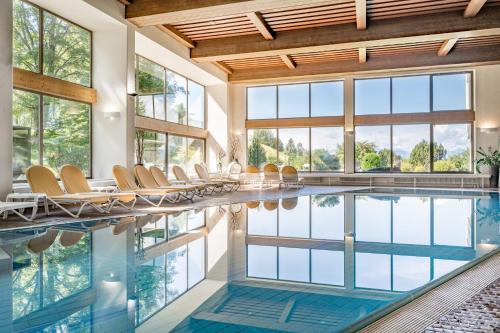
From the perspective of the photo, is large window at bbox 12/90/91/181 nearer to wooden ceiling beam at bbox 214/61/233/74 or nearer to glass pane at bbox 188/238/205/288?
glass pane at bbox 188/238/205/288

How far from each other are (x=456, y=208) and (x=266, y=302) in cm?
674

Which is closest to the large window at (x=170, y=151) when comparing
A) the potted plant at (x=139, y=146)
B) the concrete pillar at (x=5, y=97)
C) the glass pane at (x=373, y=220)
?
the potted plant at (x=139, y=146)

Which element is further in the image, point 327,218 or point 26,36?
point 26,36

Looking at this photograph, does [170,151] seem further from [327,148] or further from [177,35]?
[327,148]

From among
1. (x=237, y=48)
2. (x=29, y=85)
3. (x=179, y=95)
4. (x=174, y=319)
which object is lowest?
(x=174, y=319)

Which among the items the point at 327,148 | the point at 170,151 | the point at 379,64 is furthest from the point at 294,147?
the point at 170,151

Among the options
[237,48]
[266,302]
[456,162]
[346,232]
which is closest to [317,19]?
[237,48]

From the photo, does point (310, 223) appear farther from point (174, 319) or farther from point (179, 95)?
point (179, 95)

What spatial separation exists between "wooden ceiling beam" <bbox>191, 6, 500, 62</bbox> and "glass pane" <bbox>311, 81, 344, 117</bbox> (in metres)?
4.51

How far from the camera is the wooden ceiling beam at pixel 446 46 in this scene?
11.5 m

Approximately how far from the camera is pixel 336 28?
10742 mm

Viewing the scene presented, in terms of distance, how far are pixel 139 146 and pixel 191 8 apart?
4.23 m

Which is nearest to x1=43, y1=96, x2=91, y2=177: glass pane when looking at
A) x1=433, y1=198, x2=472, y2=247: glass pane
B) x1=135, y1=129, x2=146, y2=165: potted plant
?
x1=135, y1=129, x2=146, y2=165: potted plant

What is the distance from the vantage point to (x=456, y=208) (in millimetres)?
8141
